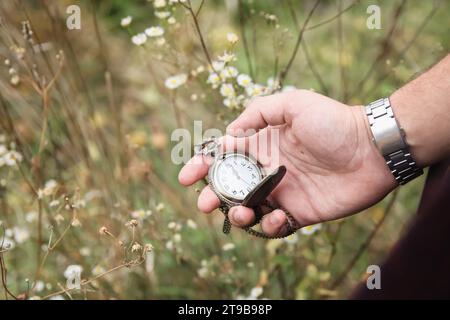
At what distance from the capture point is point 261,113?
1761mm

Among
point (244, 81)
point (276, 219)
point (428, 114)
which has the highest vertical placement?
point (244, 81)

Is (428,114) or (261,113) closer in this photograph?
(428,114)

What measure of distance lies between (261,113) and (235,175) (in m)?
0.23

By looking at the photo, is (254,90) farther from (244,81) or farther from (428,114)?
(428,114)

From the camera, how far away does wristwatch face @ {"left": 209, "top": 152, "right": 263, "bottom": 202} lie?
68.7 inches

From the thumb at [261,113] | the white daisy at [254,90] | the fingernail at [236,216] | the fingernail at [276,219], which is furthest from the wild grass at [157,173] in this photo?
the fingernail at [276,219]

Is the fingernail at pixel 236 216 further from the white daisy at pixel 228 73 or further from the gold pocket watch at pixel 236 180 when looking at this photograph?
the white daisy at pixel 228 73

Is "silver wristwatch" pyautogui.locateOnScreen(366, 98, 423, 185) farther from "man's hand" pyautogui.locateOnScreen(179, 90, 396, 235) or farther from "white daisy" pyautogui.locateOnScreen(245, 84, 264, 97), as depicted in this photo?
"white daisy" pyautogui.locateOnScreen(245, 84, 264, 97)

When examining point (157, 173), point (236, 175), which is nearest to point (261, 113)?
point (236, 175)

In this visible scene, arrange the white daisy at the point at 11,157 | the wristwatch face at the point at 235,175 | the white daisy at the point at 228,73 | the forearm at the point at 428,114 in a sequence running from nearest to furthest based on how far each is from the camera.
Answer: the forearm at the point at 428,114 < the wristwatch face at the point at 235,175 < the white daisy at the point at 228,73 < the white daisy at the point at 11,157

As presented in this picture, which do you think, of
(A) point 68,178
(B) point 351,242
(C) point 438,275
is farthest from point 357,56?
(C) point 438,275

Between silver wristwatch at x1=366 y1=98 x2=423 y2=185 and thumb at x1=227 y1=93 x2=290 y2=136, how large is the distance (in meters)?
0.29

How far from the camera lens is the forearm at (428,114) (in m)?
1.63

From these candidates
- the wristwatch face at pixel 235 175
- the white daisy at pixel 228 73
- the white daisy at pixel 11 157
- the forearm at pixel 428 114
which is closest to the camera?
the forearm at pixel 428 114
